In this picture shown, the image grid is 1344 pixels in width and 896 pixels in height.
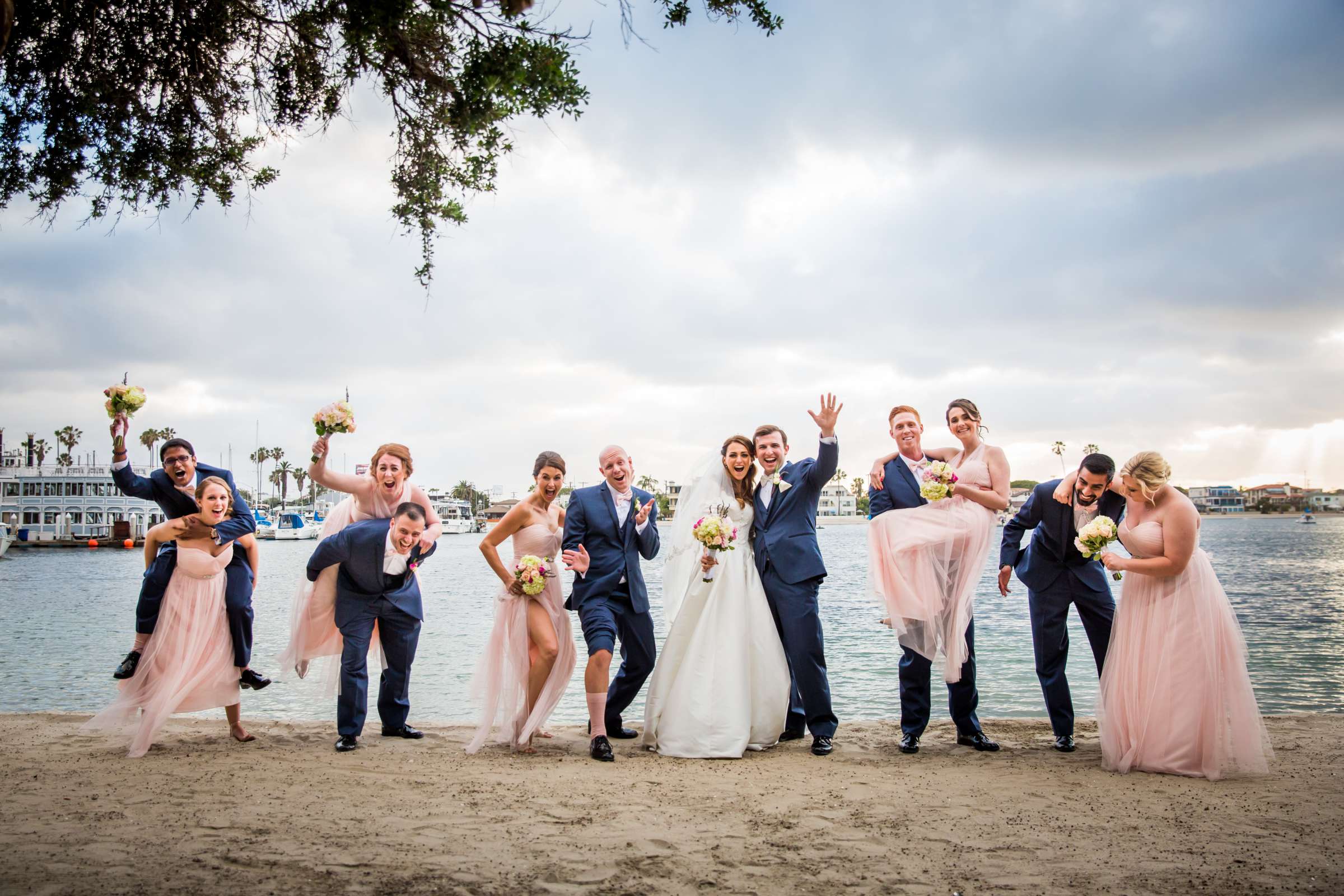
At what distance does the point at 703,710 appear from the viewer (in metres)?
6.80

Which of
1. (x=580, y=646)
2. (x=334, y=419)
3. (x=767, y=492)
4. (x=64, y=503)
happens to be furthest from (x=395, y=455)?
(x=64, y=503)

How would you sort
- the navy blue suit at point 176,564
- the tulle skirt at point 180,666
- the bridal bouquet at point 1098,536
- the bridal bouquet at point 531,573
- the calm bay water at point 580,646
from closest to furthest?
the bridal bouquet at point 1098,536, the tulle skirt at point 180,666, the navy blue suit at point 176,564, the bridal bouquet at point 531,573, the calm bay water at point 580,646

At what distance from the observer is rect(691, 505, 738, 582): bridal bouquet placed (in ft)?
22.3

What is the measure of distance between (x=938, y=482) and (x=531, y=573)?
131 inches

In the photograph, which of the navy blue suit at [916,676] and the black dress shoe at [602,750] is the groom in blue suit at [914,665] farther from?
the black dress shoe at [602,750]

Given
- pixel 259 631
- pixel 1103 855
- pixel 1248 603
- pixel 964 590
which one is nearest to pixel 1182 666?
pixel 964 590

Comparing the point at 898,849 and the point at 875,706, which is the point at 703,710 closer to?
the point at 898,849

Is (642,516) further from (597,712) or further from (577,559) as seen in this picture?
(597,712)

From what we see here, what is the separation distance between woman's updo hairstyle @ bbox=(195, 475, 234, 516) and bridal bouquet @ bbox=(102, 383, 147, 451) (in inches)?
33.7

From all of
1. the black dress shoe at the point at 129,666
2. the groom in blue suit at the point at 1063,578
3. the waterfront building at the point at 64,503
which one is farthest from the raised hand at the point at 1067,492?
the waterfront building at the point at 64,503

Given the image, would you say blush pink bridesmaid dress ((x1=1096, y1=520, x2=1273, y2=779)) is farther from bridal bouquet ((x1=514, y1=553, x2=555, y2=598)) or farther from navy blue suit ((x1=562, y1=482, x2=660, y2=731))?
bridal bouquet ((x1=514, y1=553, x2=555, y2=598))

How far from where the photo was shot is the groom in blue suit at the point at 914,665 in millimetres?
7020

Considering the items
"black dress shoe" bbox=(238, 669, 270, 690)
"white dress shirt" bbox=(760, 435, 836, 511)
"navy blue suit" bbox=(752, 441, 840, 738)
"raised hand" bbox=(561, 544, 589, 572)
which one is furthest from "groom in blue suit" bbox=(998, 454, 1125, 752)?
"black dress shoe" bbox=(238, 669, 270, 690)

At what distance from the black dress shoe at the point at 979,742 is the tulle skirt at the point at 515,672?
3302 mm
